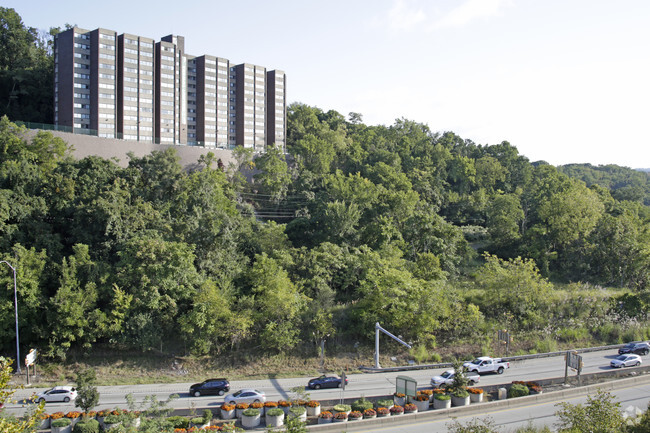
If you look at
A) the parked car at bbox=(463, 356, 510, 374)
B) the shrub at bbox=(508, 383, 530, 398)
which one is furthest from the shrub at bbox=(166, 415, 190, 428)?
the parked car at bbox=(463, 356, 510, 374)

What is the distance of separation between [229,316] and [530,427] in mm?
20709

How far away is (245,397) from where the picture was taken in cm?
2600

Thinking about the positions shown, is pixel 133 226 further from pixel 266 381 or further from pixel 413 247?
pixel 413 247

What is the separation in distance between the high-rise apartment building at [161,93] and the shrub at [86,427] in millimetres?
35252

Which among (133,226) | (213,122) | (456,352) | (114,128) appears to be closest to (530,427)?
(456,352)

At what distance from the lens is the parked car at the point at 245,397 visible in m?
25.7

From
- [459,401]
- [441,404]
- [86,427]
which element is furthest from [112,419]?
[459,401]

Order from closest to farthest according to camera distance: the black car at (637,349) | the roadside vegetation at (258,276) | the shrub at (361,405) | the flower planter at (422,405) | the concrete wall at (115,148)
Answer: the shrub at (361,405) < the flower planter at (422,405) < the roadside vegetation at (258,276) < the black car at (637,349) < the concrete wall at (115,148)

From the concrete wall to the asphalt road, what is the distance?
23.6 m

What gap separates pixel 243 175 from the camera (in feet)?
189

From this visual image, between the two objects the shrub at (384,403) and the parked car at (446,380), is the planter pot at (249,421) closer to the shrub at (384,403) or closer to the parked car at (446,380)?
the shrub at (384,403)

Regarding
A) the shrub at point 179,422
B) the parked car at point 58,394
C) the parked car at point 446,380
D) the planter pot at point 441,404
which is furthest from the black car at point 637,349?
the parked car at point 58,394

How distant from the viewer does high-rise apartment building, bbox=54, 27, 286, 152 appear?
53.2 metres

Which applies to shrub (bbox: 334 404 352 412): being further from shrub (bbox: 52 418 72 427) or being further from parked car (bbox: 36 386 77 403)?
parked car (bbox: 36 386 77 403)
